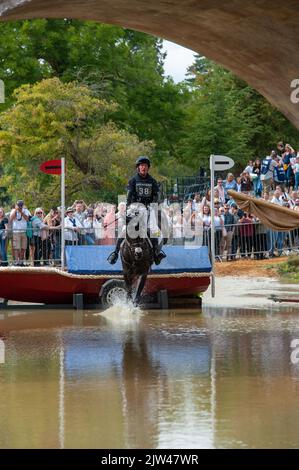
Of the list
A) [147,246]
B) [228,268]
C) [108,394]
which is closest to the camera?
[108,394]

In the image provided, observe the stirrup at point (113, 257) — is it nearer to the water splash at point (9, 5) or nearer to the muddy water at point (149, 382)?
the muddy water at point (149, 382)

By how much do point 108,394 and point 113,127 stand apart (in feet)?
109

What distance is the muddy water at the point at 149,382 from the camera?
7.95 meters

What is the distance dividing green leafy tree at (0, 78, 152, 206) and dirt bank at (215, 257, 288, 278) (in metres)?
14.1

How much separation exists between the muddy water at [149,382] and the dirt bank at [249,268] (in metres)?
8.72

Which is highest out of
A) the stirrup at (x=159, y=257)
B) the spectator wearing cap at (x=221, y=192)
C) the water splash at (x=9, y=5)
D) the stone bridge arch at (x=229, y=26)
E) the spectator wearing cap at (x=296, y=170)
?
the stone bridge arch at (x=229, y=26)

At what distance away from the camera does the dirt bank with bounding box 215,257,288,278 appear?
2580 cm

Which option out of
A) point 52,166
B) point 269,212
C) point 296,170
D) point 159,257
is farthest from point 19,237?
point 296,170

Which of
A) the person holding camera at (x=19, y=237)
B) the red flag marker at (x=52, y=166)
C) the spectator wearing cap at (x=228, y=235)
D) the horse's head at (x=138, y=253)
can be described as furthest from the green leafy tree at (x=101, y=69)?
the horse's head at (x=138, y=253)

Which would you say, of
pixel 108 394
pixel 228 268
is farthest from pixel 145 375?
pixel 228 268

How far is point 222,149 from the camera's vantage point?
49.8m

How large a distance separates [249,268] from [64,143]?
52.8ft

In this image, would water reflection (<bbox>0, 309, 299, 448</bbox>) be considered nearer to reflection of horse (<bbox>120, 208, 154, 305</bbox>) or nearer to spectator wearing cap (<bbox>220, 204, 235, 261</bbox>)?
reflection of horse (<bbox>120, 208, 154, 305</bbox>)

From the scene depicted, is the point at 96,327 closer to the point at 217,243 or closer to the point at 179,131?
the point at 217,243
